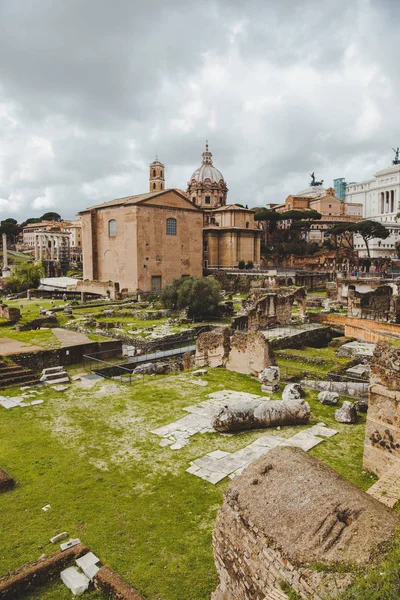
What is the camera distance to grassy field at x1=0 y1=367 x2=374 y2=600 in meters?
4.39

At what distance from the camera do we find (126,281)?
125 ft

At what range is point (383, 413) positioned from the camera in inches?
232

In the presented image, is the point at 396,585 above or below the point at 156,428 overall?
above

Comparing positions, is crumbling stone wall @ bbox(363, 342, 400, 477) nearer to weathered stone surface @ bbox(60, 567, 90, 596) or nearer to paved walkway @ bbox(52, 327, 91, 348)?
weathered stone surface @ bbox(60, 567, 90, 596)

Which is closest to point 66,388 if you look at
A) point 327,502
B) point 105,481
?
point 105,481

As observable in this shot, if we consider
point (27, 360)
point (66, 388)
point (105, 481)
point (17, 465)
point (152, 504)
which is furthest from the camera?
point (27, 360)

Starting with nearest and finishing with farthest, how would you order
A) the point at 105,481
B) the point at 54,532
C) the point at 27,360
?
the point at 54,532 → the point at 105,481 → the point at 27,360

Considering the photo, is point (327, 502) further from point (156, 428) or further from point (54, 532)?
point (156, 428)

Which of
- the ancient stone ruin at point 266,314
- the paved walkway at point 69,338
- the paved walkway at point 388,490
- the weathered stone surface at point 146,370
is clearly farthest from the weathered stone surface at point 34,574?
the ancient stone ruin at point 266,314

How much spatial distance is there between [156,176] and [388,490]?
185ft

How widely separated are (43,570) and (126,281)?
34.7 meters

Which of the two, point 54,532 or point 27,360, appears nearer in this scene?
point 54,532

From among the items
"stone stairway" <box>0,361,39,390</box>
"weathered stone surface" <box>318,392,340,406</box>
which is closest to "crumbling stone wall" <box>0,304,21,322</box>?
"stone stairway" <box>0,361,39,390</box>

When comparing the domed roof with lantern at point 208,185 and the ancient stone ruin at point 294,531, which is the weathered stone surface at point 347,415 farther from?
the domed roof with lantern at point 208,185
